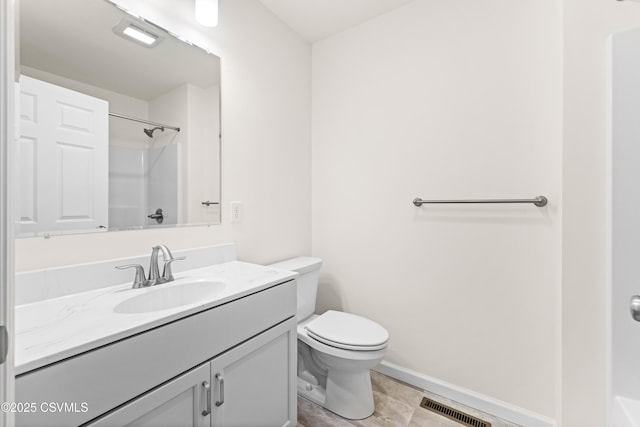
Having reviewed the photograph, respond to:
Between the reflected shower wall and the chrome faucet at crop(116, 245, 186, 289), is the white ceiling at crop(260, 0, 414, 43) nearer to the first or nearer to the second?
the reflected shower wall

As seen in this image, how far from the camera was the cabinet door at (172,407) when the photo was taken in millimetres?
711

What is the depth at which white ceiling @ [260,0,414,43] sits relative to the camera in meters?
A: 1.72

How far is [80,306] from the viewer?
879mm

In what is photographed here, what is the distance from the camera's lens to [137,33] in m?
1.20

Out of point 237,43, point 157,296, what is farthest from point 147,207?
point 237,43

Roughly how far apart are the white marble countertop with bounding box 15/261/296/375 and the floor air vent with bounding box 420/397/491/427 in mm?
1158

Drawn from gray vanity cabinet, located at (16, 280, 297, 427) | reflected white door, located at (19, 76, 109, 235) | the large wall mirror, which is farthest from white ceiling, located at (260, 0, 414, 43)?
gray vanity cabinet, located at (16, 280, 297, 427)

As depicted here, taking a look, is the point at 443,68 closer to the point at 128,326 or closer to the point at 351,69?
the point at 351,69

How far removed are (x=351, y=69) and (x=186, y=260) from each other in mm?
1616

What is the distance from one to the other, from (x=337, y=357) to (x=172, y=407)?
2.52 feet

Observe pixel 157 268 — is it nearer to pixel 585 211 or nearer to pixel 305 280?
pixel 305 280

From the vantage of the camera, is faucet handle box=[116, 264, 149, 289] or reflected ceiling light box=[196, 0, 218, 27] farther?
reflected ceiling light box=[196, 0, 218, 27]

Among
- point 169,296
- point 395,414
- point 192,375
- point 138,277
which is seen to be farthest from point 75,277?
point 395,414

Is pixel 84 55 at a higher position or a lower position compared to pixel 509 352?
higher
